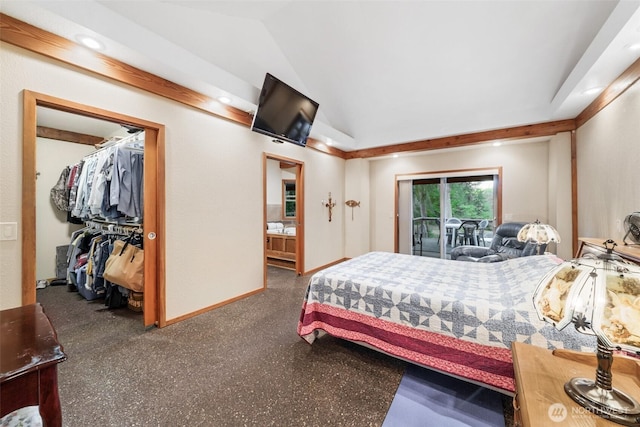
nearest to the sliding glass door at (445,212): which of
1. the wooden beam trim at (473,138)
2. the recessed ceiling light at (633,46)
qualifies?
the wooden beam trim at (473,138)

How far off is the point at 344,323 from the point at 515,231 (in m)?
3.36

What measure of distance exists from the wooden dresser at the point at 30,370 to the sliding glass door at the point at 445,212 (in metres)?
5.49

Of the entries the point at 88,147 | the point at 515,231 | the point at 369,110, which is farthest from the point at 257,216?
the point at 515,231

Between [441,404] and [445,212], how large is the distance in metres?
4.12

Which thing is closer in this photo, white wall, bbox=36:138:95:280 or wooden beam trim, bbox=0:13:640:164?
wooden beam trim, bbox=0:13:640:164

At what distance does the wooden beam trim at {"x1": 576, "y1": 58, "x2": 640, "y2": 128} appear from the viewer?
222 cm

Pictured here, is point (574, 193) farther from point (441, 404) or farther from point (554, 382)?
point (554, 382)

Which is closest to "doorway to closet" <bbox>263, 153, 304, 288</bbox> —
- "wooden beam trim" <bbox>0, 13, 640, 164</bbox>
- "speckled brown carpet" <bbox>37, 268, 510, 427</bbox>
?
"wooden beam trim" <bbox>0, 13, 640, 164</bbox>

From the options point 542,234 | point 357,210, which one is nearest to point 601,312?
point 542,234

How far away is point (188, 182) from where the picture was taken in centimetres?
284

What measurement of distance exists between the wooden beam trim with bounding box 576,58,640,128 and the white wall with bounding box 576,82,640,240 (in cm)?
5

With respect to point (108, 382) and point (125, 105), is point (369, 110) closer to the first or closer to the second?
point (125, 105)

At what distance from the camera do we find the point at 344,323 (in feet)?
7.14

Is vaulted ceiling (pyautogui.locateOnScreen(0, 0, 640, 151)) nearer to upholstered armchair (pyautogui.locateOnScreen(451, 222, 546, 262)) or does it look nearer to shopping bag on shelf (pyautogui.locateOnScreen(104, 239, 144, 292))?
upholstered armchair (pyautogui.locateOnScreen(451, 222, 546, 262))
